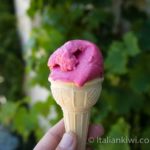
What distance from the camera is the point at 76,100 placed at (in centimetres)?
78

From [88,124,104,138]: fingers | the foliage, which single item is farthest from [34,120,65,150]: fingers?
the foliage

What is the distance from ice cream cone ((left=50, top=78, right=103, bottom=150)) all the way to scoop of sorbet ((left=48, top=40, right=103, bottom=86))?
1 cm

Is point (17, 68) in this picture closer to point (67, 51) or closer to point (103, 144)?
point (103, 144)

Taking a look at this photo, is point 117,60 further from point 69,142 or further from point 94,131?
point 69,142

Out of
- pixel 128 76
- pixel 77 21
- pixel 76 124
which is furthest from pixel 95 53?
pixel 77 21

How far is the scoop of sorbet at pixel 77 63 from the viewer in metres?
0.76

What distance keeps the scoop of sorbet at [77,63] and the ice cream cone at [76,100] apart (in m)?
0.01

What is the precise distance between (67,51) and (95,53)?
0.05m

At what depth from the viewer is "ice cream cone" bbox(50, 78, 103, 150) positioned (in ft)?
2.53

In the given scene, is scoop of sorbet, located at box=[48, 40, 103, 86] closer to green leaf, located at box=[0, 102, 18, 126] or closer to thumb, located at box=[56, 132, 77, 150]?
thumb, located at box=[56, 132, 77, 150]

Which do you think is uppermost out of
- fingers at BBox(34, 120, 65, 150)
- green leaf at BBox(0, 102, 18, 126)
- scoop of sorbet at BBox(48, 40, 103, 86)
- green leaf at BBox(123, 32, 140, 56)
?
scoop of sorbet at BBox(48, 40, 103, 86)

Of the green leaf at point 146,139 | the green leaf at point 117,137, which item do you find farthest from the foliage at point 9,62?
the green leaf at point 117,137

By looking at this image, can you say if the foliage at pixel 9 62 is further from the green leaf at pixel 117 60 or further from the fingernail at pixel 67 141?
the fingernail at pixel 67 141

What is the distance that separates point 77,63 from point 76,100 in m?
0.07
